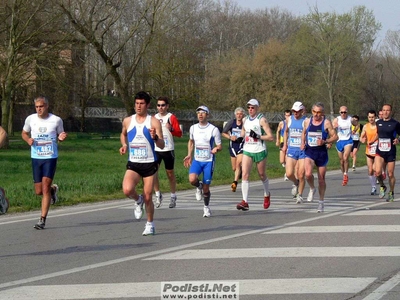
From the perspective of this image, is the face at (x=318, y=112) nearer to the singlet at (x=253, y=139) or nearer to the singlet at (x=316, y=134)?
the singlet at (x=316, y=134)

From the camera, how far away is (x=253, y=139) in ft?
46.9

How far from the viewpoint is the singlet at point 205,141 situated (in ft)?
45.6

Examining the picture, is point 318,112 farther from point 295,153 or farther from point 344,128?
point 344,128

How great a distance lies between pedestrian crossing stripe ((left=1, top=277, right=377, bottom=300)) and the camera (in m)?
7.16

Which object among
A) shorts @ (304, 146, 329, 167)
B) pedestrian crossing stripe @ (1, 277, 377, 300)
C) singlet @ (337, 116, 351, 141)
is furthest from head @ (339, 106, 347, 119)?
pedestrian crossing stripe @ (1, 277, 377, 300)

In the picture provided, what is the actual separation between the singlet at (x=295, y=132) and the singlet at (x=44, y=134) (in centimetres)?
558

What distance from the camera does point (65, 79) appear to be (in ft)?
147

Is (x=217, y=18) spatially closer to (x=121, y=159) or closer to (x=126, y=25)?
(x=126, y=25)

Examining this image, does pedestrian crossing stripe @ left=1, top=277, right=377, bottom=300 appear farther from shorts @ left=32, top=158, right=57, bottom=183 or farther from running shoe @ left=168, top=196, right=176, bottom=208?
running shoe @ left=168, top=196, right=176, bottom=208

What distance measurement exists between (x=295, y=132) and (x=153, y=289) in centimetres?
919

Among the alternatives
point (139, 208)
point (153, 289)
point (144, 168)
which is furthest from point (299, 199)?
point (153, 289)

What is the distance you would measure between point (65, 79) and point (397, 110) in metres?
48.7

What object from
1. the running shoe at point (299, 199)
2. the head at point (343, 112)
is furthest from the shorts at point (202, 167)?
the head at point (343, 112)

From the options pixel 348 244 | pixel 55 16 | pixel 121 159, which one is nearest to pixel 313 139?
pixel 348 244
